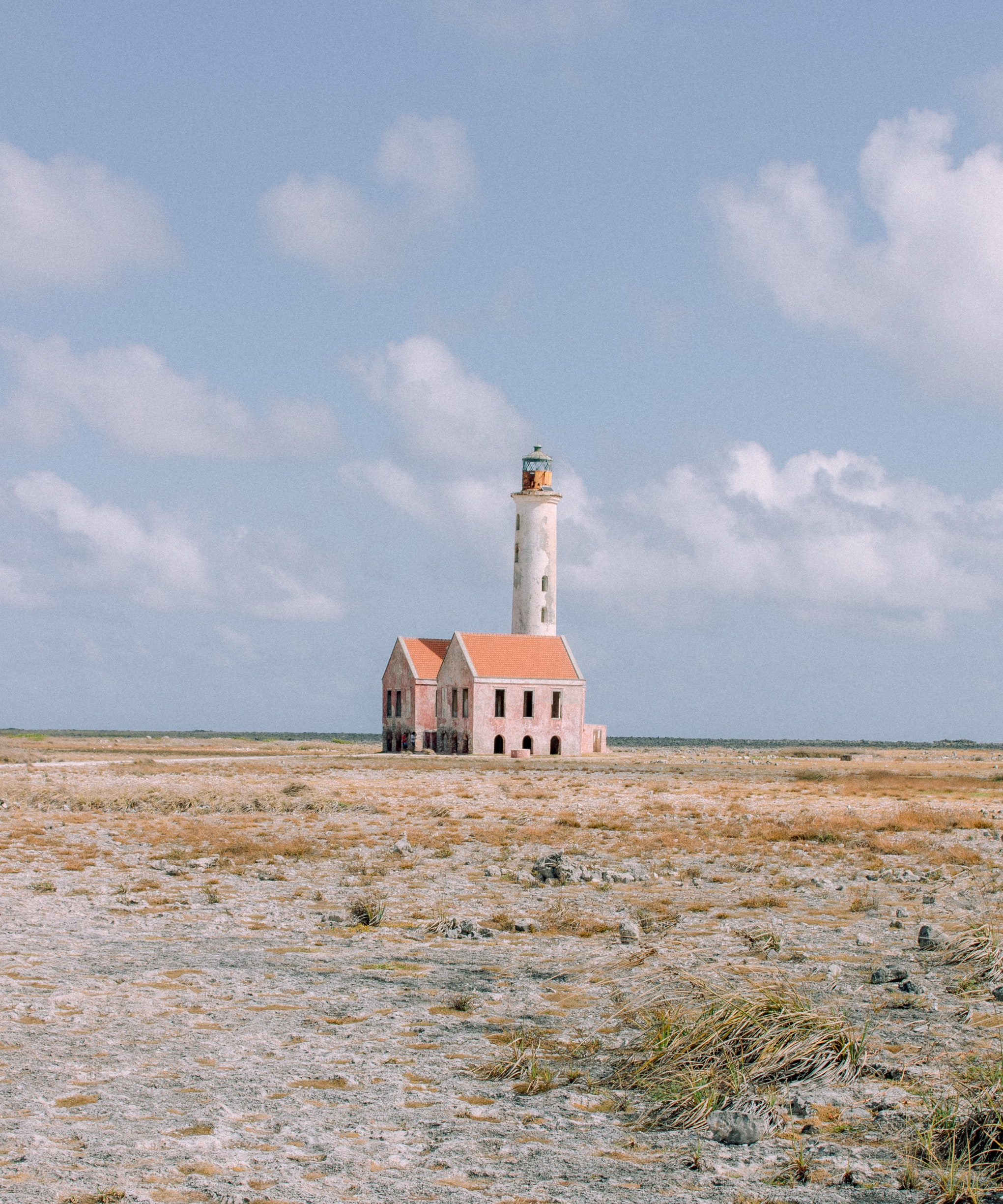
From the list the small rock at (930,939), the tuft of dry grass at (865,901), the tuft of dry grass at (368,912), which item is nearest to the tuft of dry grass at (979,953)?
the small rock at (930,939)

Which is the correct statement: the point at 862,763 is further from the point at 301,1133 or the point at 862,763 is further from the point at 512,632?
the point at 301,1133

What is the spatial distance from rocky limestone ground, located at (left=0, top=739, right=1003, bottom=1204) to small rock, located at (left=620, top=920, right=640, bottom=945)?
2.3 inches

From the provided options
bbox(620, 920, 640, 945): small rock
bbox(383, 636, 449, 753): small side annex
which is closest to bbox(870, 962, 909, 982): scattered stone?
bbox(620, 920, 640, 945): small rock

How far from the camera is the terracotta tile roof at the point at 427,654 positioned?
66188 millimetres

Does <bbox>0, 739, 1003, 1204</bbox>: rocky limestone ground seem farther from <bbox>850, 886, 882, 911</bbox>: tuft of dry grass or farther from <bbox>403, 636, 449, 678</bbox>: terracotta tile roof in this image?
<bbox>403, 636, 449, 678</bbox>: terracotta tile roof

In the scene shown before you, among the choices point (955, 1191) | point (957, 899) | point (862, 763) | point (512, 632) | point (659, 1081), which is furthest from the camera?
point (512, 632)

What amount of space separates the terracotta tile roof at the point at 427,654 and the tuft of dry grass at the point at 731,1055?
58.4 meters

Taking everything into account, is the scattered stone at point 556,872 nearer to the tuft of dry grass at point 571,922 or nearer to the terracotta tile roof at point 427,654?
the tuft of dry grass at point 571,922

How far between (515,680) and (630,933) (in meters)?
49.5

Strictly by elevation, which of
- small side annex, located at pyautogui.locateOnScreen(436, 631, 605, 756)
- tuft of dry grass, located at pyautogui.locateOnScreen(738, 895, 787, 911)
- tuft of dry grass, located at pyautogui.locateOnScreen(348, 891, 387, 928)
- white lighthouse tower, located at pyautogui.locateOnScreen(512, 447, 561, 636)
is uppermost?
white lighthouse tower, located at pyautogui.locateOnScreen(512, 447, 561, 636)

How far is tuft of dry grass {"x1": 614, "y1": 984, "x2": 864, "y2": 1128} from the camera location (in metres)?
6.67

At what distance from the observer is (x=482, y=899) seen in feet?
45.9

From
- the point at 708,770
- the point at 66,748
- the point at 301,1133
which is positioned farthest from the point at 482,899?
the point at 66,748

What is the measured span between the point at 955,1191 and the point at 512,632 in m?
62.9
